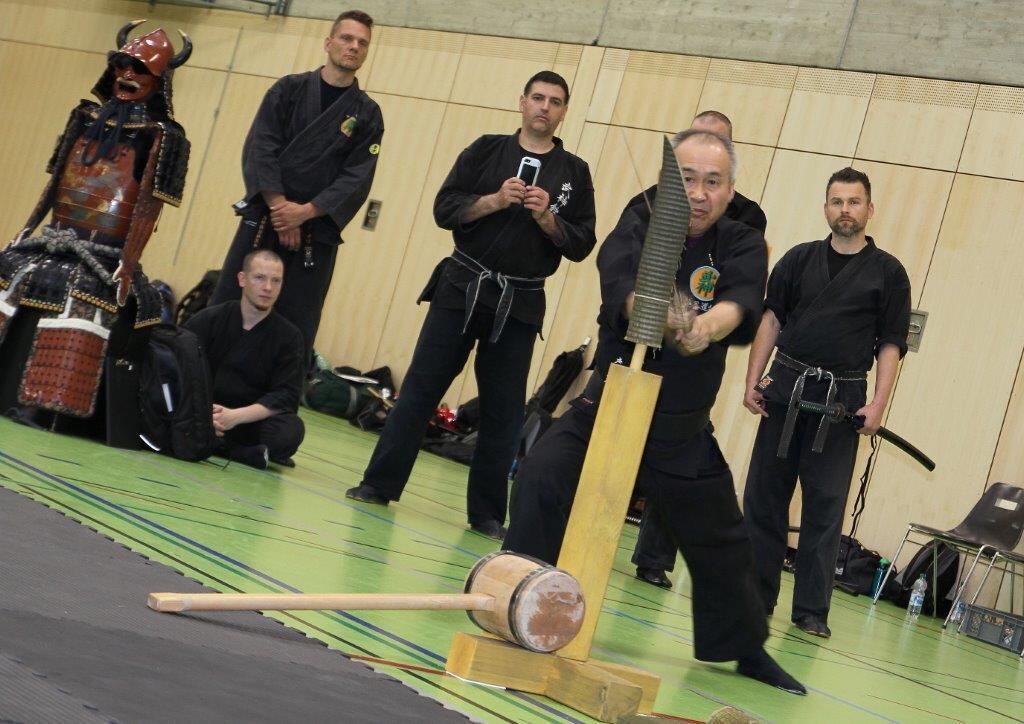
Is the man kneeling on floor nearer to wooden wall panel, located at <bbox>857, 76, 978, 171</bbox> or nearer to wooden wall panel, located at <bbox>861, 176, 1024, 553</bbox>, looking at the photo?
wooden wall panel, located at <bbox>861, 176, 1024, 553</bbox>

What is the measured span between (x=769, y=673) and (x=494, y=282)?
2331 mm

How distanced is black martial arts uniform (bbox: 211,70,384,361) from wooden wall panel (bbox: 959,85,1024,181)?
4758 mm

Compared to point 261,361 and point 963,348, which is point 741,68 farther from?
point 261,361

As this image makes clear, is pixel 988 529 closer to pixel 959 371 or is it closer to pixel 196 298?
pixel 959 371

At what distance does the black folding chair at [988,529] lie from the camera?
817 centimetres

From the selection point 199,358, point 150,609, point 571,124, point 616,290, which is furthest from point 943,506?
point 150,609

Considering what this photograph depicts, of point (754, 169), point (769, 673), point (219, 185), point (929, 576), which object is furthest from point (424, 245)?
point (769, 673)

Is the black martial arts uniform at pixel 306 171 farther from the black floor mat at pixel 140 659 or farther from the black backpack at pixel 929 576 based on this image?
the black backpack at pixel 929 576

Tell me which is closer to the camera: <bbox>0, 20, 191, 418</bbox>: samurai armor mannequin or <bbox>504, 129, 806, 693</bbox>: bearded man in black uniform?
<bbox>504, 129, 806, 693</bbox>: bearded man in black uniform

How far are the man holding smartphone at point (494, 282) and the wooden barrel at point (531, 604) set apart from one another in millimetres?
2712

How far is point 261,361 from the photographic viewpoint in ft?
21.1

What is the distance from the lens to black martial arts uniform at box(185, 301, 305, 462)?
6387 mm

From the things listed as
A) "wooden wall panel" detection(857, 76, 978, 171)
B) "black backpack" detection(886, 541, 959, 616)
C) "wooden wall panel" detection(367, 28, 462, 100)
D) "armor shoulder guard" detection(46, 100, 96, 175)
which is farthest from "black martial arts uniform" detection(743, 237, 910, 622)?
"wooden wall panel" detection(367, 28, 462, 100)

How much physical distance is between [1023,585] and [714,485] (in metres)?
5.85
